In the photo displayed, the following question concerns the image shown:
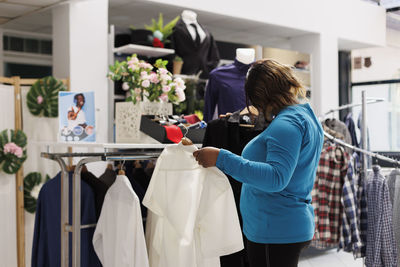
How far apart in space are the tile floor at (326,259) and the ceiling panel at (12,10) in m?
3.65

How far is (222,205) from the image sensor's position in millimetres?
2354

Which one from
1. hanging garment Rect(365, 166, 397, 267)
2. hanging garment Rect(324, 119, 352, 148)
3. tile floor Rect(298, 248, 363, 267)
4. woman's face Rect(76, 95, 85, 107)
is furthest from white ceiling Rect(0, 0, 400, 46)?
hanging garment Rect(365, 166, 397, 267)

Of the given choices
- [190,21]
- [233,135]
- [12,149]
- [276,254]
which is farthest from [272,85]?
[190,21]

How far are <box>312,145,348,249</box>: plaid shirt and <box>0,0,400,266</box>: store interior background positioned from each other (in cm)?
204

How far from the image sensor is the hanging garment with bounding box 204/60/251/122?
3.70 metres

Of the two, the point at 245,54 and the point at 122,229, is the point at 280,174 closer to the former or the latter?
the point at 122,229

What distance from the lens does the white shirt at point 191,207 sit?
7.58 ft

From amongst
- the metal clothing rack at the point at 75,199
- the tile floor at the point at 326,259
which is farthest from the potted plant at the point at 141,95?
the tile floor at the point at 326,259

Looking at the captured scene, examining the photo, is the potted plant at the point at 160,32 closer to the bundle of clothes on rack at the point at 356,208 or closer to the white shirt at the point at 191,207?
the bundle of clothes on rack at the point at 356,208

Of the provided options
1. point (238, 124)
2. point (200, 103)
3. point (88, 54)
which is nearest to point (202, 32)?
point (200, 103)

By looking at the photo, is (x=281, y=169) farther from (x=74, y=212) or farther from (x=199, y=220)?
(x=74, y=212)

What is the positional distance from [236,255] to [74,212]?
0.90 metres

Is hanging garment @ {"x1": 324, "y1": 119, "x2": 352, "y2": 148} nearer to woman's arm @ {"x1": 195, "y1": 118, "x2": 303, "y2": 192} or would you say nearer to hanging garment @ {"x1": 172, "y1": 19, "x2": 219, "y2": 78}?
hanging garment @ {"x1": 172, "y1": 19, "x2": 219, "y2": 78}

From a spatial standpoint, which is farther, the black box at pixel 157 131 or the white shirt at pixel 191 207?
the black box at pixel 157 131
